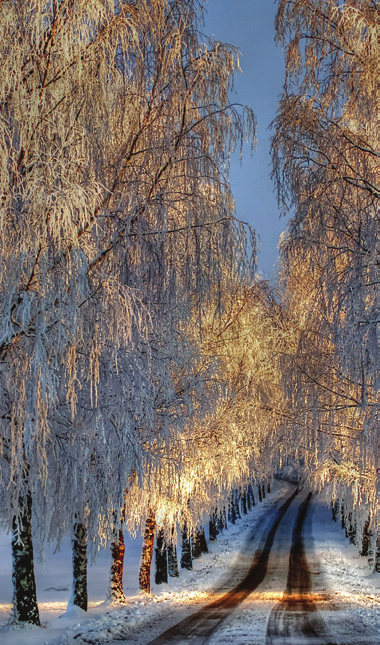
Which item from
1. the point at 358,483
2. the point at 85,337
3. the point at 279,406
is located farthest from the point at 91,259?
the point at 279,406

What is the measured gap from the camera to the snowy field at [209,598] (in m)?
10.3

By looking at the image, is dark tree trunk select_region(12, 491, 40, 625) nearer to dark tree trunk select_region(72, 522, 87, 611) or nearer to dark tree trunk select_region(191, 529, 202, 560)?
dark tree trunk select_region(72, 522, 87, 611)

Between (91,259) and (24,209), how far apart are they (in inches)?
57.0

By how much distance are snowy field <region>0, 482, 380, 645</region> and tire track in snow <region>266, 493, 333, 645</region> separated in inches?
8.8

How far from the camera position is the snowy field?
33.8 feet

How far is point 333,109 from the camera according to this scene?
361 inches

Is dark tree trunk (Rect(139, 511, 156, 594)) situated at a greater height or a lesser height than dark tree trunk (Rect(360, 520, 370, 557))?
greater

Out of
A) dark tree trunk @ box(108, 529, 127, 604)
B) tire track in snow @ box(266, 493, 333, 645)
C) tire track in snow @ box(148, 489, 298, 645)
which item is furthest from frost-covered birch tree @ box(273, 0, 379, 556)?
dark tree trunk @ box(108, 529, 127, 604)

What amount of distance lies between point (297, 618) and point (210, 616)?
2006 millimetres

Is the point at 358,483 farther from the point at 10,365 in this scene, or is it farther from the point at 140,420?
the point at 10,365

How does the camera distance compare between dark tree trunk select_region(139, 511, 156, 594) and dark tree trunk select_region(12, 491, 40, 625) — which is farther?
dark tree trunk select_region(139, 511, 156, 594)

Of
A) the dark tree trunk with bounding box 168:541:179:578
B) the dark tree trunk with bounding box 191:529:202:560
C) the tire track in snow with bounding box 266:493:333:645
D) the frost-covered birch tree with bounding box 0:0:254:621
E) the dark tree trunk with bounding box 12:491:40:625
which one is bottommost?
the dark tree trunk with bounding box 191:529:202:560

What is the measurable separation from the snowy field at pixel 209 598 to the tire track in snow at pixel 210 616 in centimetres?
23

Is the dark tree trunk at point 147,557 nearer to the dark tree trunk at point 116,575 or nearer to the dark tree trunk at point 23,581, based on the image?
the dark tree trunk at point 116,575
